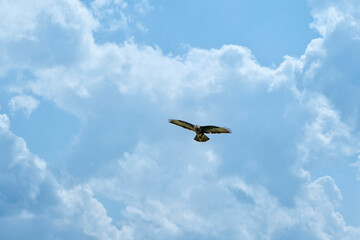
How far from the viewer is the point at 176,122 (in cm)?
17312

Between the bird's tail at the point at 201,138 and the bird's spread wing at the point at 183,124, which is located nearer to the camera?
the bird's spread wing at the point at 183,124

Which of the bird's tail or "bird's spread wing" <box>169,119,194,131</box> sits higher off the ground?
"bird's spread wing" <box>169,119,194,131</box>

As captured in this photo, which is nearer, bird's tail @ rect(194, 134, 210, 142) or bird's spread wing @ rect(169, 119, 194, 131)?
bird's spread wing @ rect(169, 119, 194, 131)

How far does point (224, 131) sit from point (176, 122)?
1097 centimetres

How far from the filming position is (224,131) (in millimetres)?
169125

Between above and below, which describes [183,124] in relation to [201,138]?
above

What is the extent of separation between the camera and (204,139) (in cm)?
17325

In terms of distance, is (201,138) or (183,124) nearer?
(183,124)

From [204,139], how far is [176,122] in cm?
701

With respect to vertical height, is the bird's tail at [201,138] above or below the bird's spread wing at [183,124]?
below

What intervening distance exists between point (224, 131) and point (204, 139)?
6.05 m
